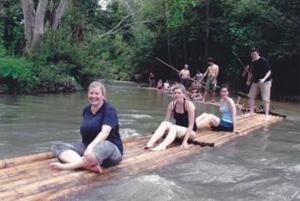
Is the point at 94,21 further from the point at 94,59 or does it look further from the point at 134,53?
the point at 94,59

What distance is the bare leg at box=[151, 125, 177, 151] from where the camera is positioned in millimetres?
7835

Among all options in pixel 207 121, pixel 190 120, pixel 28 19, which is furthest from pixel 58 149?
pixel 28 19

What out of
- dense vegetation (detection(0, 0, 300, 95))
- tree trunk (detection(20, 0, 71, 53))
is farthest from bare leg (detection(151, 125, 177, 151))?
tree trunk (detection(20, 0, 71, 53))

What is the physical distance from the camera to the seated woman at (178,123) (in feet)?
26.3

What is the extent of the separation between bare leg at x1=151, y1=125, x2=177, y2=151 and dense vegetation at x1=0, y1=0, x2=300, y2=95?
13.8 m

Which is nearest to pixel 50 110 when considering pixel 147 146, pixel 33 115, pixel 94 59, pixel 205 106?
pixel 33 115

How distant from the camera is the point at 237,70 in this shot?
29.7 metres

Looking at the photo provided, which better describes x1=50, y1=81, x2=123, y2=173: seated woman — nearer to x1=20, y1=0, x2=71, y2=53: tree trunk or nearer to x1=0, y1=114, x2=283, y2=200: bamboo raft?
x1=0, y1=114, x2=283, y2=200: bamboo raft

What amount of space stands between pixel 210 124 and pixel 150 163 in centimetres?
377

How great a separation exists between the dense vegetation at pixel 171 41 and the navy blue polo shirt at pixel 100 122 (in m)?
15.1

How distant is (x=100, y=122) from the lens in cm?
618

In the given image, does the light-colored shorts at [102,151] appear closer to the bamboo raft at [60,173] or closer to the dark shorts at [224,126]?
the bamboo raft at [60,173]

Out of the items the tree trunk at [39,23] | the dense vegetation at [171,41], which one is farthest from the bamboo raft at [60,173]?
the tree trunk at [39,23]

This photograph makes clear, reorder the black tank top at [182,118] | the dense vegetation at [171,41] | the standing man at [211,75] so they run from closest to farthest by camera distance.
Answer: the black tank top at [182,118] → the standing man at [211,75] → the dense vegetation at [171,41]
